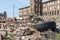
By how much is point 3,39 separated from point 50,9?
7805 cm

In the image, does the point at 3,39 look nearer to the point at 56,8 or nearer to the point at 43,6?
the point at 56,8

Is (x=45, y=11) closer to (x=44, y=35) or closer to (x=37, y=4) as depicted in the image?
(x=37, y=4)

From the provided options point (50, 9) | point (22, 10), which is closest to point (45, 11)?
point (50, 9)

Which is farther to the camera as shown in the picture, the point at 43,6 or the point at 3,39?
the point at 43,6

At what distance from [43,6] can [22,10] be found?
18.8m

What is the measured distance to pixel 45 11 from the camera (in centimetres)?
9156

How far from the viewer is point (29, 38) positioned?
11.6 meters

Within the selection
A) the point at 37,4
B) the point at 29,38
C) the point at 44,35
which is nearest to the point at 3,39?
the point at 29,38

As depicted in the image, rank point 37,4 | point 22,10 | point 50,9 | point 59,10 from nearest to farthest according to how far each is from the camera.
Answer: point 59,10 → point 50,9 → point 37,4 → point 22,10

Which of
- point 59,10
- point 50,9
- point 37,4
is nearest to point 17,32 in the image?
point 59,10

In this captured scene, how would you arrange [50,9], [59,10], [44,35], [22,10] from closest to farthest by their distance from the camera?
[44,35], [59,10], [50,9], [22,10]

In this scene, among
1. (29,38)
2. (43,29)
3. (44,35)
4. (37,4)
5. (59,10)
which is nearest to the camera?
(29,38)

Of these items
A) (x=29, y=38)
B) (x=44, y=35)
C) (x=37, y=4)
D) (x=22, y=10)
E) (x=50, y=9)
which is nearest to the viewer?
(x=29, y=38)

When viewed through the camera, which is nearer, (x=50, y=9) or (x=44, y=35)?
(x=44, y=35)
